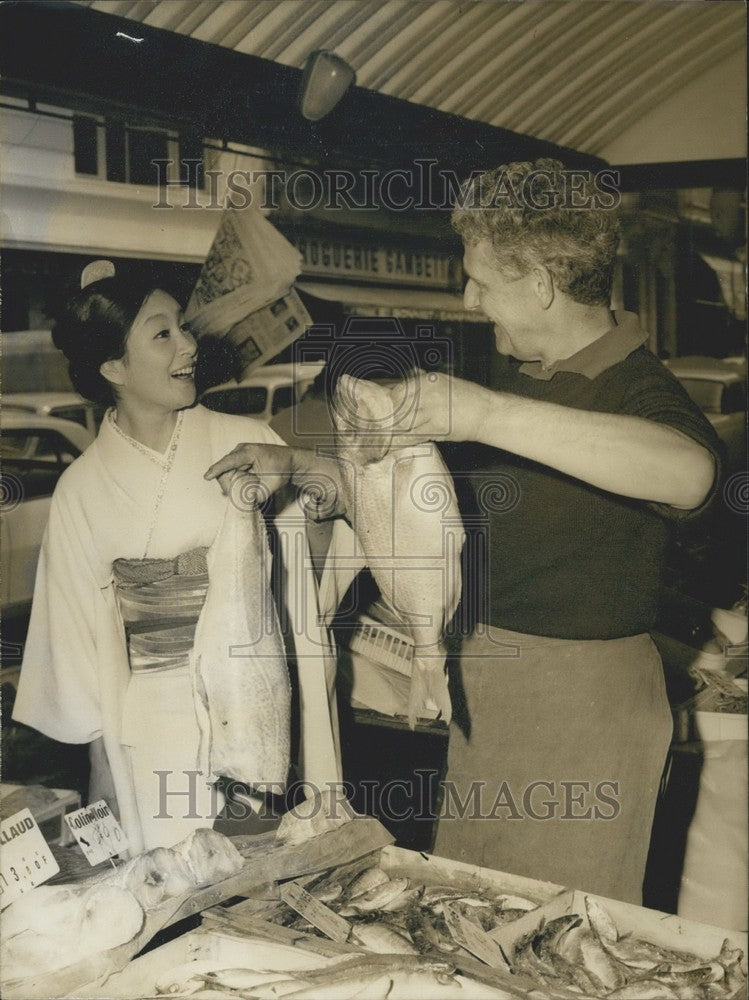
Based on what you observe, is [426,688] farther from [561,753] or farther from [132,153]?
[132,153]

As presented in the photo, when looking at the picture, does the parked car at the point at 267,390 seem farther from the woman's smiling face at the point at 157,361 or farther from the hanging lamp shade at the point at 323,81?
the hanging lamp shade at the point at 323,81

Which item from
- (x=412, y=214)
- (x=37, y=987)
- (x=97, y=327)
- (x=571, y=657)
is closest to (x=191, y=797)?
Answer: (x=37, y=987)

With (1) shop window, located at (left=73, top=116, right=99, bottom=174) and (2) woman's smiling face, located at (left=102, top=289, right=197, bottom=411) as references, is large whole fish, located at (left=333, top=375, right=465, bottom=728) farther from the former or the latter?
(1) shop window, located at (left=73, top=116, right=99, bottom=174)

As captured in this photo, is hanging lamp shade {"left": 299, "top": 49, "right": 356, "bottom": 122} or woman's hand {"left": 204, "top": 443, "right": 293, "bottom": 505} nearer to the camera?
hanging lamp shade {"left": 299, "top": 49, "right": 356, "bottom": 122}

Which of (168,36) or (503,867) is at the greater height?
(168,36)

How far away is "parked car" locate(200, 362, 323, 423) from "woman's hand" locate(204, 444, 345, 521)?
0.12 meters

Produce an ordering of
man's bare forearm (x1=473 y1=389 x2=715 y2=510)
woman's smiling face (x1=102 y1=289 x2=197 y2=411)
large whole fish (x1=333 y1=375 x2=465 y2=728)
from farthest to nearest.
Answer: woman's smiling face (x1=102 y1=289 x2=197 y2=411), large whole fish (x1=333 y1=375 x2=465 y2=728), man's bare forearm (x1=473 y1=389 x2=715 y2=510)

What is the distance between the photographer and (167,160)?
9.86 ft

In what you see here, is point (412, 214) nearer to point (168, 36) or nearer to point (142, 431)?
point (168, 36)

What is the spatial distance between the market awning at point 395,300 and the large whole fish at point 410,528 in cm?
29

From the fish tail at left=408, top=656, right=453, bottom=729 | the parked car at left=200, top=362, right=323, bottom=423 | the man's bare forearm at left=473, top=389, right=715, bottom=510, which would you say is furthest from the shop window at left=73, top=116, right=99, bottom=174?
the fish tail at left=408, top=656, right=453, bottom=729

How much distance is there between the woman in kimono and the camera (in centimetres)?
304

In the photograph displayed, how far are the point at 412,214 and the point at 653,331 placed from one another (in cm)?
78

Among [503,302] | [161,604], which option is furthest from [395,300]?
[161,604]
